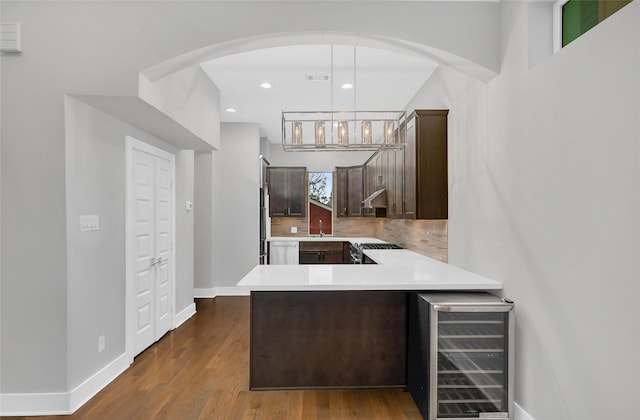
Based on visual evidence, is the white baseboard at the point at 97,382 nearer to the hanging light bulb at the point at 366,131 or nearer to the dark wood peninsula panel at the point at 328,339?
the dark wood peninsula panel at the point at 328,339

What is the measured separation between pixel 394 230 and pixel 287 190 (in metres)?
2.26

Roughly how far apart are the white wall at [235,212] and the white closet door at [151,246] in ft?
6.48

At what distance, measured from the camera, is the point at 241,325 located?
489cm

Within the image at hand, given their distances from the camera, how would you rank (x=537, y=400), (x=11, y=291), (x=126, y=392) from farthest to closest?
→ (x=126, y=392)
(x=11, y=291)
(x=537, y=400)

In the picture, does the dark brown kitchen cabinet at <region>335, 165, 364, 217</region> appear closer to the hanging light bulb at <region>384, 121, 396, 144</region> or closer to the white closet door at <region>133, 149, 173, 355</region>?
the white closet door at <region>133, 149, 173, 355</region>

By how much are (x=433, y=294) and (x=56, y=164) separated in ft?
9.16

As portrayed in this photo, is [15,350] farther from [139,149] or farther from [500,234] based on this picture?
[500,234]

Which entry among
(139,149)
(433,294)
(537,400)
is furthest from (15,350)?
(537,400)

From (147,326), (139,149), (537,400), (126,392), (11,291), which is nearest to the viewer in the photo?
(537,400)

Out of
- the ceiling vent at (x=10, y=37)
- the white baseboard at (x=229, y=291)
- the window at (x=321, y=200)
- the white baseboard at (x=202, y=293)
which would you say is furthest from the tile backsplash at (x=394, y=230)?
the ceiling vent at (x=10, y=37)

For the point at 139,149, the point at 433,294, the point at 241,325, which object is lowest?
the point at 241,325

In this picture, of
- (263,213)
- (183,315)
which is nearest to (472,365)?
(183,315)

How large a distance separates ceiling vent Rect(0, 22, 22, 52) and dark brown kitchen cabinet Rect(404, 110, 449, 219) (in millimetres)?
3300

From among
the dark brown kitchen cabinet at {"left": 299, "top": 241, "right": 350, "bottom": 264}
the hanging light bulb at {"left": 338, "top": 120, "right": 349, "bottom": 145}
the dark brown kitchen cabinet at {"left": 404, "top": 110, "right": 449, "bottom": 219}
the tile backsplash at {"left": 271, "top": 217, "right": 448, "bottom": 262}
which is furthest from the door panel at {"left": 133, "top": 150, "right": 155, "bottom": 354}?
the dark brown kitchen cabinet at {"left": 299, "top": 241, "right": 350, "bottom": 264}
